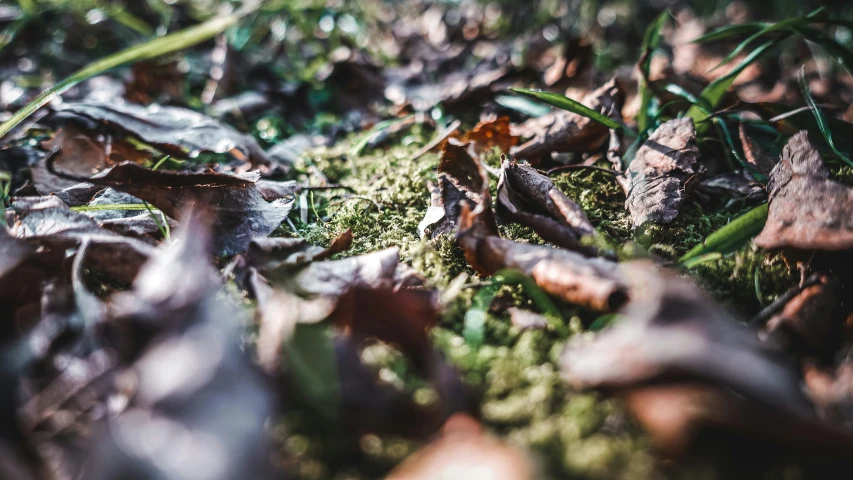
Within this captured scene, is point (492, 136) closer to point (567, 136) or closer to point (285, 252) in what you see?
point (567, 136)

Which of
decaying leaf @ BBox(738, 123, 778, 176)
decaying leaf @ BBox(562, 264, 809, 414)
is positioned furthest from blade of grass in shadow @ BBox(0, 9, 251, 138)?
decaying leaf @ BBox(738, 123, 778, 176)

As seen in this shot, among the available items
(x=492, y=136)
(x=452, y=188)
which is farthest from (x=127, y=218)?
(x=492, y=136)

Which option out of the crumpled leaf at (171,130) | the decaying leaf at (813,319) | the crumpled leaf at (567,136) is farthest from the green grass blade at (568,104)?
the crumpled leaf at (171,130)

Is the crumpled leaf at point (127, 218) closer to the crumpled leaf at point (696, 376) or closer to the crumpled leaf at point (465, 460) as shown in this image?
the crumpled leaf at point (465, 460)

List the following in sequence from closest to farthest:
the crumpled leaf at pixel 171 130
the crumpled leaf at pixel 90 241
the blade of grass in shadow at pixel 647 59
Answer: the crumpled leaf at pixel 90 241 → the blade of grass in shadow at pixel 647 59 → the crumpled leaf at pixel 171 130

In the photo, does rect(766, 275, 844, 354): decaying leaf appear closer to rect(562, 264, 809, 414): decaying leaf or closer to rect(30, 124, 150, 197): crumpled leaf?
rect(562, 264, 809, 414): decaying leaf
